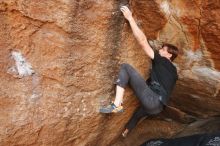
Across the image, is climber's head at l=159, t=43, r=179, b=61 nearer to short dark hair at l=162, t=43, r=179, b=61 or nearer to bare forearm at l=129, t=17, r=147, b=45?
short dark hair at l=162, t=43, r=179, b=61

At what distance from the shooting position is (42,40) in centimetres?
471

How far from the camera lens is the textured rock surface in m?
4.62

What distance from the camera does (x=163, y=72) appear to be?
5246 mm

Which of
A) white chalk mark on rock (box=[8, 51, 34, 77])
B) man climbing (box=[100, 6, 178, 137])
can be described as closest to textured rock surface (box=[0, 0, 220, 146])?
white chalk mark on rock (box=[8, 51, 34, 77])

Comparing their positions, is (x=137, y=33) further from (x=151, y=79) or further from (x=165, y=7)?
(x=151, y=79)

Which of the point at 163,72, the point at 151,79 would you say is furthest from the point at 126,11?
the point at 151,79

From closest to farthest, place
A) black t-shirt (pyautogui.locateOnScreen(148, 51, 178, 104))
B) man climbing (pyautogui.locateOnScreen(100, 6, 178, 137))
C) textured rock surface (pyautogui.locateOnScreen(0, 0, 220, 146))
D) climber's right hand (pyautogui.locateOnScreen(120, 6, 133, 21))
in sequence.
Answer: textured rock surface (pyautogui.locateOnScreen(0, 0, 220, 146)) → climber's right hand (pyautogui.locateOnScreen(120, 6, 133, 21)) → man climbing (pyautogui.locateOnScreen(100, 6, 178, 137)) → black t-shirt (pyautogui.locateOnScreen(148, 51, 178, 104))

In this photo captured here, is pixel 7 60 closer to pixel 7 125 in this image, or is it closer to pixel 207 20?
pixel 7 125

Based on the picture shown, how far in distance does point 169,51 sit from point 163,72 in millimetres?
266

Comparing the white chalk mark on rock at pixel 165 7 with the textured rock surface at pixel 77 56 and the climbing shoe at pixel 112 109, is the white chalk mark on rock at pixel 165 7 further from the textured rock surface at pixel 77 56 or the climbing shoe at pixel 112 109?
the climbing shoe at pixel 112 109

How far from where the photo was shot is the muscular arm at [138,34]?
16.1 feet

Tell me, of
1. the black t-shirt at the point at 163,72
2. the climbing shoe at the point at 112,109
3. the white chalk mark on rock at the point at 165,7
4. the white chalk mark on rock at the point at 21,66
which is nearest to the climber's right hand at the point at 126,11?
the white chalk mark on rock at the point at 165,7

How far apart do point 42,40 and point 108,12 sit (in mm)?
804

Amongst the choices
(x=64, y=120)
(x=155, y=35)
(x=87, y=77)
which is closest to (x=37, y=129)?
(x=64, y=120)
